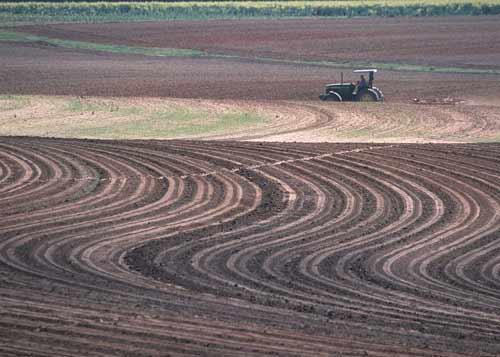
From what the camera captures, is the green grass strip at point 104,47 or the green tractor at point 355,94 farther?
the green grass strip at point 104,47

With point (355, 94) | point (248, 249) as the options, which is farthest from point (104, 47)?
point (248, 249)

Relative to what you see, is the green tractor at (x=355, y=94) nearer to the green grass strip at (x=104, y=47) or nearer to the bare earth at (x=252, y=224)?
the bare earth at (x=252, y=224)

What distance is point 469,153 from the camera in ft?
97.9

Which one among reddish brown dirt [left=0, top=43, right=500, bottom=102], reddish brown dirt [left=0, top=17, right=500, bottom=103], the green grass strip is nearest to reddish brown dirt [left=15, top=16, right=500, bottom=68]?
reddish brown dirt [left=0, top=17, right=500, bottom=103]

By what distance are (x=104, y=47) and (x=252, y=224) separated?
4678cm

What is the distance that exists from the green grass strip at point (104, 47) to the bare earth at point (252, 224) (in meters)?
15.7

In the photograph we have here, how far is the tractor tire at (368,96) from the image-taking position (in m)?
41.7

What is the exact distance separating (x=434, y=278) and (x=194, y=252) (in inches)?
162

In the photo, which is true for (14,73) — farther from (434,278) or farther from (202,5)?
(202,5)

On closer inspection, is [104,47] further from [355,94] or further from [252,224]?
[252,224]

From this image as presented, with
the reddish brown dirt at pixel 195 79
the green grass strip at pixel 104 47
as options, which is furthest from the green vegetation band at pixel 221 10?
the reddish brown dirt at pixel 195 79

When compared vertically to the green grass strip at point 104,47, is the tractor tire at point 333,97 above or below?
below

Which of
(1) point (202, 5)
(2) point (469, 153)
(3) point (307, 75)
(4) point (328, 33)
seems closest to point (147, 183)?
(2) point (469, 153)

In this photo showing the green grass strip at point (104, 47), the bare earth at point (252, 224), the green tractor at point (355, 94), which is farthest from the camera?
the green grass strip at point (104, 47)
